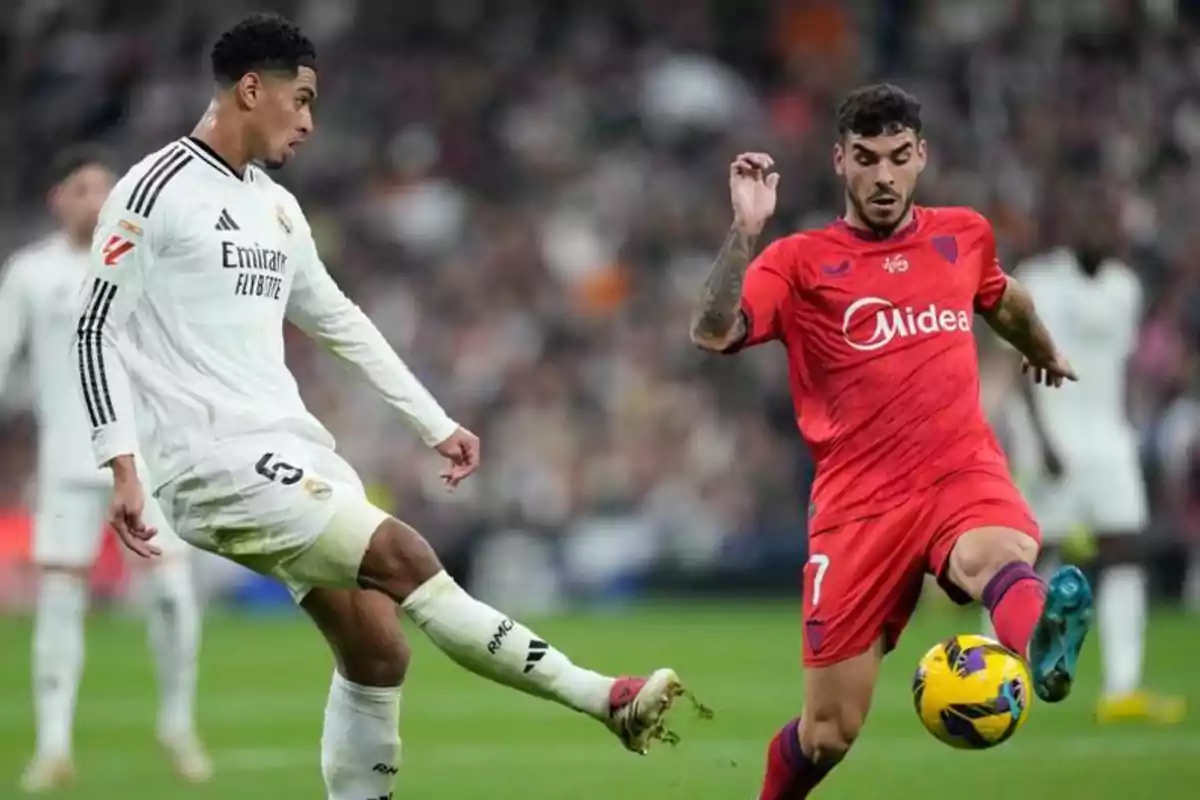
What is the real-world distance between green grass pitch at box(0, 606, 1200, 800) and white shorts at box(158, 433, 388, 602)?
250 cm

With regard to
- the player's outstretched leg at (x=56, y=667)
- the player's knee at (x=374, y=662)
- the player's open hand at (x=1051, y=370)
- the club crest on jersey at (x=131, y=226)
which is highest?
the club crest on jersey at (x=131, y=226)

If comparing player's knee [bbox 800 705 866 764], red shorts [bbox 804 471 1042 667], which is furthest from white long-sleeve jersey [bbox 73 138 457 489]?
player's knee [bbox 800 705 866 764]

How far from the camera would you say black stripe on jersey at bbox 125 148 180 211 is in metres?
6.99

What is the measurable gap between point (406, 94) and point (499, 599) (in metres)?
7.17

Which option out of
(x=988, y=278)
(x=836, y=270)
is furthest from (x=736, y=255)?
(x=988, y=278)

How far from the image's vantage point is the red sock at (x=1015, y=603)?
22.5 feet

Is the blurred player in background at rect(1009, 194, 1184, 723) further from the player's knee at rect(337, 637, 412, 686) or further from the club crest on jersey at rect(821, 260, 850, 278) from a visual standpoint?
the player's knee at rect(337, 637, 412, 686)

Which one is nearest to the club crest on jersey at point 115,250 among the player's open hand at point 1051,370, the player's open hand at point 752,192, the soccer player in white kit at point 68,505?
the player's open hand at point 752,192

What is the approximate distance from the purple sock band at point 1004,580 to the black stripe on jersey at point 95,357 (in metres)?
2.78

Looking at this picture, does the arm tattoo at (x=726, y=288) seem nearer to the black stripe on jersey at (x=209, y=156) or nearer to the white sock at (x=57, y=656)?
the black stripe on jersey at (x=209, y=156)

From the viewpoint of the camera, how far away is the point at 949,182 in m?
22.9

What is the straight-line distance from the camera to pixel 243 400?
701cm

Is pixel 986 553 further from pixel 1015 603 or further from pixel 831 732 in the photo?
pixel 831 732

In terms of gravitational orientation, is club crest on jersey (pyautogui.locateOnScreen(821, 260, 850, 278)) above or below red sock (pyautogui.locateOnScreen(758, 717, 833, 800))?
above
